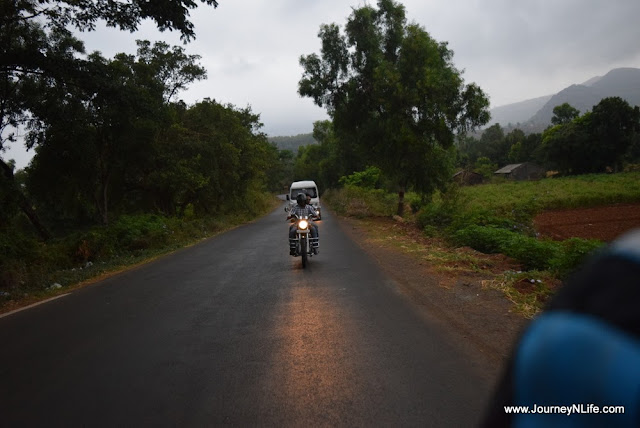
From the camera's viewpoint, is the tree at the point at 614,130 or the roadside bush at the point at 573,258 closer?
the roadside bush at the point at 573,258

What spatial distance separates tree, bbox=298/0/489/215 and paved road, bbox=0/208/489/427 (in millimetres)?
13550

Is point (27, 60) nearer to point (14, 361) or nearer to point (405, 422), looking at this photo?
point (14, 361)

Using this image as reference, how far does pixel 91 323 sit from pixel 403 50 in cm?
1770

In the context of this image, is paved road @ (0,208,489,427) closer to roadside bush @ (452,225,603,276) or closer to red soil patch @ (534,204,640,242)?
roadside bush @ (452,225,603,276)

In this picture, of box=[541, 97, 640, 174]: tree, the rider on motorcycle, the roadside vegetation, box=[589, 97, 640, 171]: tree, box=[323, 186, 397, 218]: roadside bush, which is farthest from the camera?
box=[541, 97, 640, 174]: tree

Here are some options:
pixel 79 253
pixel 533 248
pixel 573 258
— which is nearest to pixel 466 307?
pixel 573 258

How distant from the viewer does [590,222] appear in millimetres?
22719

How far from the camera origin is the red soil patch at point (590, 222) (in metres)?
18.6

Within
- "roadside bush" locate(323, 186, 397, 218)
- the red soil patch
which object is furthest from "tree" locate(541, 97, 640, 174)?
"roadside bush" locate(323, 186, 397, 218)

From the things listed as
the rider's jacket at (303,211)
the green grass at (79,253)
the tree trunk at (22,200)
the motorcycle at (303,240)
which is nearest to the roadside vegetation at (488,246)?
the motorcycle at (303,240)

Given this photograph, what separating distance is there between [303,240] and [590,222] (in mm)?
20427

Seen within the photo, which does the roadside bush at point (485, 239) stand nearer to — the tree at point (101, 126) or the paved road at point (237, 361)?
the paved road at point (237, 361)

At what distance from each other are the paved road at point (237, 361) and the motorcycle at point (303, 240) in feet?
5.79

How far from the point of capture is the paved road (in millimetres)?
3111
